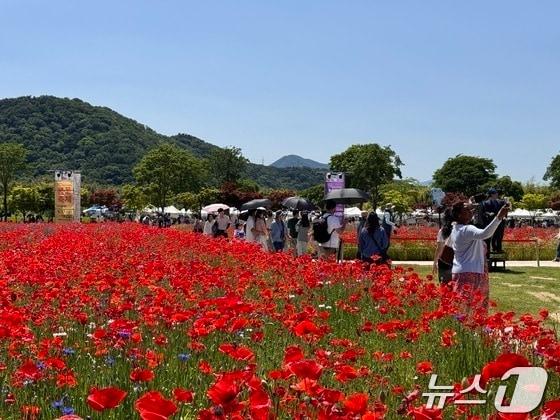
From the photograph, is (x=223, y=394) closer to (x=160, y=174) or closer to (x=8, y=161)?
(x=8, y=161)

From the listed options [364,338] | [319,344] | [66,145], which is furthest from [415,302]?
[66,145]

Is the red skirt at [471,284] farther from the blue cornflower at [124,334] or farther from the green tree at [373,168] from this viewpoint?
the green tree at [373,168]

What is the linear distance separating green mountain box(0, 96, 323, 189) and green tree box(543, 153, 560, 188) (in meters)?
65.4

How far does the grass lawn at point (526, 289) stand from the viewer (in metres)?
10.9

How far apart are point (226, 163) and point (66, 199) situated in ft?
242

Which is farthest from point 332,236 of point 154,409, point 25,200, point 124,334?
point 25,200

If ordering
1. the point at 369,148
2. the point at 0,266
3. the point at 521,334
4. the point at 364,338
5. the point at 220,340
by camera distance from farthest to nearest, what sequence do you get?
the point at 369,148, the point at 0,266, the point at 364,338, the point at 220,340, the point at 521,334

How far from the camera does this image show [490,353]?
4.94m

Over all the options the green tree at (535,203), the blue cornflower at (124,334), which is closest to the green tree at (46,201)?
the green tree at (535,203)

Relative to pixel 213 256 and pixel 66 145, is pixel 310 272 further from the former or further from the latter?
pixel 66 145

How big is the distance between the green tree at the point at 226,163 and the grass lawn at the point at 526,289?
299 ft

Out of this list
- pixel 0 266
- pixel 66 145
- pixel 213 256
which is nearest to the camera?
pixel 0 266

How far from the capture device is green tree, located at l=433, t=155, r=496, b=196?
10125 centimetres

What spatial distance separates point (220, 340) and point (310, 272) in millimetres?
2891
